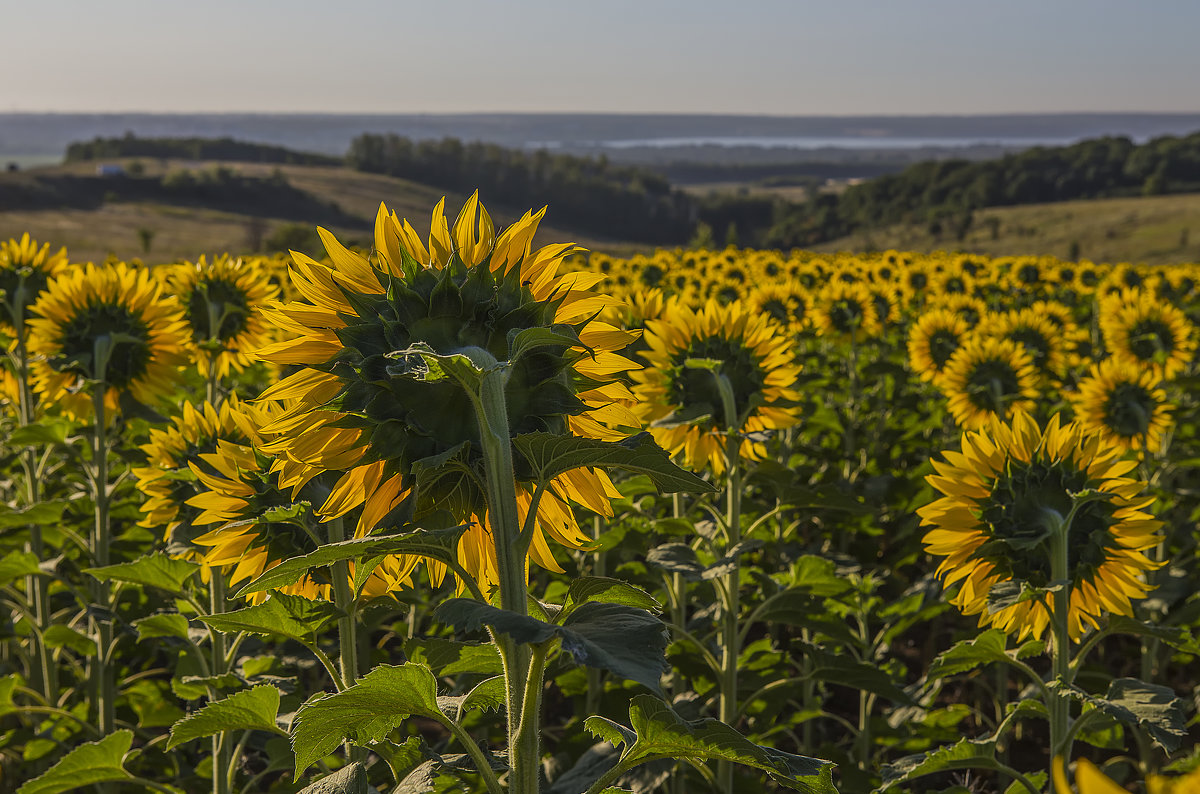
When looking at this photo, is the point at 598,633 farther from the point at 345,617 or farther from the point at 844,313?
the point at 844,313

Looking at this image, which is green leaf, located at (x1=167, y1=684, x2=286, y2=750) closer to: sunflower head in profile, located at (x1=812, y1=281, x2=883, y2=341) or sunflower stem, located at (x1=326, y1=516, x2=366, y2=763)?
sunflower stem, located at (x1=326, y1=516, x2=366, y2=763)

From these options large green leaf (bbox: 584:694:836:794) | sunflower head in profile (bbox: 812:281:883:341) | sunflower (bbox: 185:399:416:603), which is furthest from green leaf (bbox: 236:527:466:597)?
sunflower head in profile (bbox: 812:281:883:341)

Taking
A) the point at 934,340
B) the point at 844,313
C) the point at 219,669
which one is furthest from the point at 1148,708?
the point at 844,313

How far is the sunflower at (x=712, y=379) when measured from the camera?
3.31 meters

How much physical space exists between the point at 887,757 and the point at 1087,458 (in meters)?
2.59

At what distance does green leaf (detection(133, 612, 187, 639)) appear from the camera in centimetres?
249

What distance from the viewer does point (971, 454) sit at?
7.89 ft

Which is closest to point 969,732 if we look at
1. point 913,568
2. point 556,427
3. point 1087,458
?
point 913,568

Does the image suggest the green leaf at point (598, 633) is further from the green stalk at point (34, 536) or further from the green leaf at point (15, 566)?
the green stalk at point (34, 536)

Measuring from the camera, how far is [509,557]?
1230 millimetres

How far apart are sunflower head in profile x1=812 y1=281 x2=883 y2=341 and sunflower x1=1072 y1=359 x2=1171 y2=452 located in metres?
3.00

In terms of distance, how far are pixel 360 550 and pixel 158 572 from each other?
70.0 inches

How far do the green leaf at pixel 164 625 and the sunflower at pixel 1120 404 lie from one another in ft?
14.3

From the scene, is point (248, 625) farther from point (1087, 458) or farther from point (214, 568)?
point (1087, 458)
